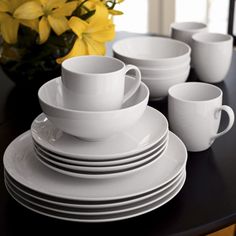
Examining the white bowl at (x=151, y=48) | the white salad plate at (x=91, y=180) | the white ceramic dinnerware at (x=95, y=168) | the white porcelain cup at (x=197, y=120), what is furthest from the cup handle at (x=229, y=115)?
the white bowl at (x=151, y=48)

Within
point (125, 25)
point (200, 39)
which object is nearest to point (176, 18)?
point (125, 25)

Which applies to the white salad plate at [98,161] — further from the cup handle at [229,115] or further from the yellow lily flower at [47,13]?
the yellow lily flower at [47,13]

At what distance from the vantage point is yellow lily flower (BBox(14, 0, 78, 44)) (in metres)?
1.00

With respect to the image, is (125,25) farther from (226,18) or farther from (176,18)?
(226,18)

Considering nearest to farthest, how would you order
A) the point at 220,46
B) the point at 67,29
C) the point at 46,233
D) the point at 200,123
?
the point at 46,233, the point at 200,123, the point at 67,29, the point at 220,46

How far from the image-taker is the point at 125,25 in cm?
312

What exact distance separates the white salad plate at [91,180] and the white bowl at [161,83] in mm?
319

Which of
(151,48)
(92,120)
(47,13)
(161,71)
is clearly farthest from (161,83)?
(92,120)

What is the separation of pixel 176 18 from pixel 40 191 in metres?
2.57

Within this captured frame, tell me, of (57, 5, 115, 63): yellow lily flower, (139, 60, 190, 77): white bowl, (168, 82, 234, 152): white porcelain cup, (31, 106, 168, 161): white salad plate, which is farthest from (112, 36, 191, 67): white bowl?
(31, 106, 168, 161): white salad plate

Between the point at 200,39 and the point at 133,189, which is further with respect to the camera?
the point at 200,39

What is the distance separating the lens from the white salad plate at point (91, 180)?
752mm

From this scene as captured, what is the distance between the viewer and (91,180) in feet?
2.61

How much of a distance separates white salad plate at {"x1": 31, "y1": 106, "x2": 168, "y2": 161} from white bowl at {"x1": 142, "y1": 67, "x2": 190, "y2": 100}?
269mm
